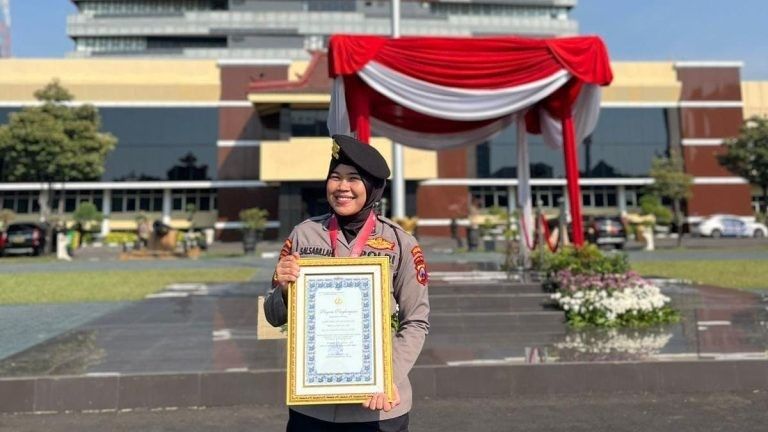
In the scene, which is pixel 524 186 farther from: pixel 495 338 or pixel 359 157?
pixel 359 157

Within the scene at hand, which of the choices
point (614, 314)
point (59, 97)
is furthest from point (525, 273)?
point (59, 97)

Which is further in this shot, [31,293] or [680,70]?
[680,70]

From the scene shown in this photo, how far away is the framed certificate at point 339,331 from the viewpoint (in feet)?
5.53

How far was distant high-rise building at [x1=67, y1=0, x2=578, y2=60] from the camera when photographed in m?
54.1

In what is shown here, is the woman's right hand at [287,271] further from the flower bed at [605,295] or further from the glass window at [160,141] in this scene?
the glass window at [160,141]

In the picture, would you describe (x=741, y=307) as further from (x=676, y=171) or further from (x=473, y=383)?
(x=676, y=171)

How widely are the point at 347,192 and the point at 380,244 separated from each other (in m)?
0.22

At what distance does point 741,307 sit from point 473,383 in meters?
5.82

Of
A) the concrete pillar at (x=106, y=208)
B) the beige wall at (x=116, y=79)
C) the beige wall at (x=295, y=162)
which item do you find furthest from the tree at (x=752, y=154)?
the concrete pillar at (x=106, y=208)

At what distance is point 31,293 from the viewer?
11031 millimetres

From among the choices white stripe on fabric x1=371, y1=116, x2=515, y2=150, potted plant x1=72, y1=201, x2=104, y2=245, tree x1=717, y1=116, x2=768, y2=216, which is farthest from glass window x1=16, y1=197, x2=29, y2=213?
tree x1=717, y1=116, x2=768, y2=216

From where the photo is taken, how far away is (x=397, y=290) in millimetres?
1931

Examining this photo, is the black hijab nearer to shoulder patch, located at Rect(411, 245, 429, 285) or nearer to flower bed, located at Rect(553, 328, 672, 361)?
shoulder patch, located at Rect(411, 245, 429, 285)

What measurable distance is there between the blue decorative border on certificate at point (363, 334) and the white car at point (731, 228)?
125ft
